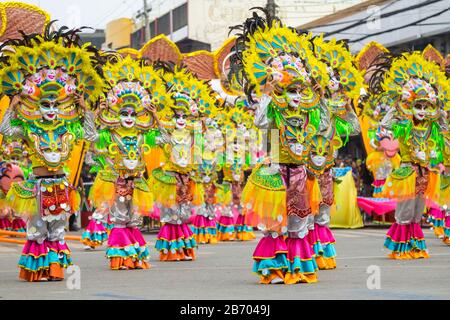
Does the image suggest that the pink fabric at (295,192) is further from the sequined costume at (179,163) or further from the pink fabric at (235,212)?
the pink fabric at (235,212)

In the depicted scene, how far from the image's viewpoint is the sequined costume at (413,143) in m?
15.1

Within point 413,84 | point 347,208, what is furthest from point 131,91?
point 347,208

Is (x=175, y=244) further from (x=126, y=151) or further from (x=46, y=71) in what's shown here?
(x=46, y=71)

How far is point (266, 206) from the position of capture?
11.5 m

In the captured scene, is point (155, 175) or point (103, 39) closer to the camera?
point (155, 175)

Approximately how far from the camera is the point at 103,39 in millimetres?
70375

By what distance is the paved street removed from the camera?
10564 mm

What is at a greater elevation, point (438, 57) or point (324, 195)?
point (438, 57)

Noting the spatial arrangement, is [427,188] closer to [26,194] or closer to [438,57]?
[26,194]

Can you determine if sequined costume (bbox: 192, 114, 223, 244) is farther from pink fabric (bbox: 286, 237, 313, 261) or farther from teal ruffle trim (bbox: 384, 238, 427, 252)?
pink fabric (bbox: 286, 237, 313, 261)

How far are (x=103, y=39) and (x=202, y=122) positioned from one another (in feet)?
175

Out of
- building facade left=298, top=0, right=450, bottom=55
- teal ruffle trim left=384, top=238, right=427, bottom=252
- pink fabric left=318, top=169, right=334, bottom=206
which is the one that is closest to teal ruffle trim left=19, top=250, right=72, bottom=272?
pink fabric left=318, top=169, right=334, bottom=206
